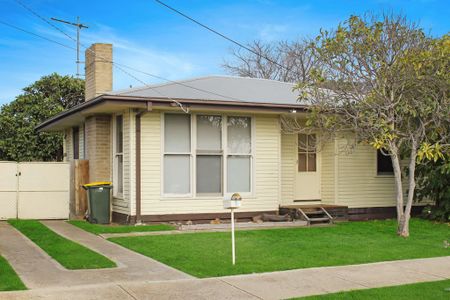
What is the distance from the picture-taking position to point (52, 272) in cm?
832

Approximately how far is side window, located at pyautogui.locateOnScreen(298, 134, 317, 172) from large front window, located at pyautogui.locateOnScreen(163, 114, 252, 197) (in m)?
2.09

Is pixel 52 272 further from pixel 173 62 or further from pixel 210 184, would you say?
pixel 173 62

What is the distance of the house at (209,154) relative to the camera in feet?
46.2

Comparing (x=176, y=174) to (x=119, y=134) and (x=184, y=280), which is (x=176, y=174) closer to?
(x=119, y=134)

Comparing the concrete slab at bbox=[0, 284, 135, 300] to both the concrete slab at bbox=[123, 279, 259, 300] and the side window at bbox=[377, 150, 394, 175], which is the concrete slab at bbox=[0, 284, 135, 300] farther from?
the side window at bbox=[377, 150, 394, 175]

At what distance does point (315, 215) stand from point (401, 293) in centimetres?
802

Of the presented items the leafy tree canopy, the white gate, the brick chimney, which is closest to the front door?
the brick chimney

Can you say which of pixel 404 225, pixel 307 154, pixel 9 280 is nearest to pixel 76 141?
pixel 307 154

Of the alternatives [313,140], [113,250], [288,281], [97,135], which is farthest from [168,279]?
[313,140]

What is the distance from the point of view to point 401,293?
23.9 ft

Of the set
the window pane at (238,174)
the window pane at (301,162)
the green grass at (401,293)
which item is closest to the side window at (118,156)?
the window pane at (238,174)

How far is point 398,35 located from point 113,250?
24.5ft

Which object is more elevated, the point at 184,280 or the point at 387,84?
the point at 387,84

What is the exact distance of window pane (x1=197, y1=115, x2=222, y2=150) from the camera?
14648 mm
